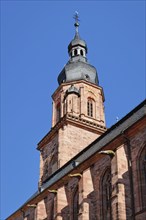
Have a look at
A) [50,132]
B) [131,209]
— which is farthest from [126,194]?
[50,132]

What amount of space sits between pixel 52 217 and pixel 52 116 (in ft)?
47.1

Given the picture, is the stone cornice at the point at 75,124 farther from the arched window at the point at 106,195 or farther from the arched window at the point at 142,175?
the arched window at the point at 142,175

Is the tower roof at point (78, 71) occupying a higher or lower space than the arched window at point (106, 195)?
higher

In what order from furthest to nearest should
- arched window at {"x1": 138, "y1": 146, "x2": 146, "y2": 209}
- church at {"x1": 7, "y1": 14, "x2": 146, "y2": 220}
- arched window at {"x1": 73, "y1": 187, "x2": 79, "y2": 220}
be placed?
arched window at {"x1": 73, "y1": 187, "x2": 79, "y2": 220} → church at {"x1": 7, "y1": 14, "x2": 146, "y2": 220} → arched window at {"x1": 138, "y1": 146, "x2": 146, "y2": 209}

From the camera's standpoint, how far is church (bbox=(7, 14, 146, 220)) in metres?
20.2

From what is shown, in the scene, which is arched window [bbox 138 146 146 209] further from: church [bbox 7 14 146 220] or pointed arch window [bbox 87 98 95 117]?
pointed arch window [bbox 87 98 95 117]

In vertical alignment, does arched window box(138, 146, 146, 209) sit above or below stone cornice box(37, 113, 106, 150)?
below

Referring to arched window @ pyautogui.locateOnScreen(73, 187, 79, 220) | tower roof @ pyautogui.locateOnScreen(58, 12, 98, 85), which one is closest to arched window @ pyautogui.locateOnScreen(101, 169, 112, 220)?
arched window @ pyautogui.locateOnScreen(73, 187, 79, 220)

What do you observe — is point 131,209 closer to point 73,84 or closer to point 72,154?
point 72,154

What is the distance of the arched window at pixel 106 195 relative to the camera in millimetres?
21928

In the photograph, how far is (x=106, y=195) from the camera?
2255 cm

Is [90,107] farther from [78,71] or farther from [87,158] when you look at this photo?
[87,158]

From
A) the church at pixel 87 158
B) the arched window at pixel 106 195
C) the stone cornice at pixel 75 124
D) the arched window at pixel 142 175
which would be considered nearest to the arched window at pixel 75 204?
the church at pixel 87 158

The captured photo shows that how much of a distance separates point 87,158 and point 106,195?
264cm
